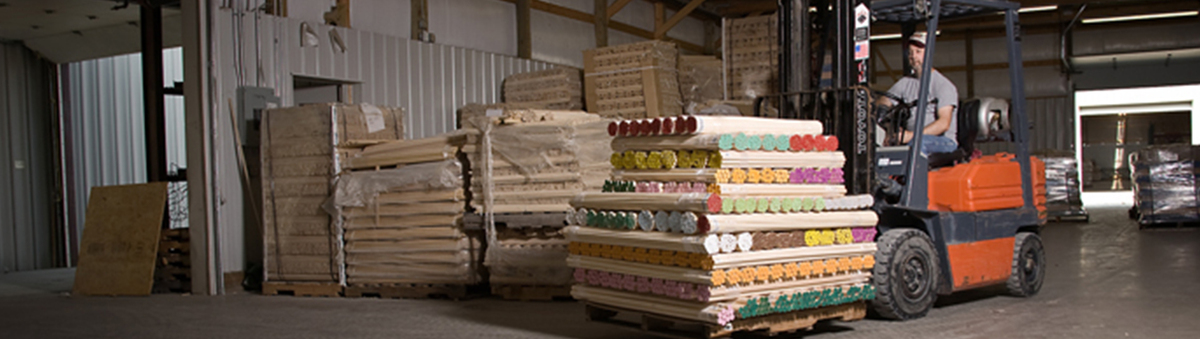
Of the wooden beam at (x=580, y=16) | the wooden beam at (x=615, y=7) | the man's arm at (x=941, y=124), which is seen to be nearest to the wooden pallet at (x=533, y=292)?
the man's arm at (x=941, y=124)

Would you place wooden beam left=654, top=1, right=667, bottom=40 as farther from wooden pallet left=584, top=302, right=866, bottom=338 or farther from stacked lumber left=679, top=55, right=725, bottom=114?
wooden pallet left=584, top=302, right=866, bottom=338

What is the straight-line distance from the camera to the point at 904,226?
680 cm

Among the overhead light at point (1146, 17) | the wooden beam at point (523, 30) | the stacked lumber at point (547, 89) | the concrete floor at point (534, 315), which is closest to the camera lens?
the concrete floor at point (534, 315)

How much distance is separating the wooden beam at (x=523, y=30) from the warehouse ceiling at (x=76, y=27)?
5.06m

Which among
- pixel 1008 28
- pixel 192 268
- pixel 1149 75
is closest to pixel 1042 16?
pixel 1149 75

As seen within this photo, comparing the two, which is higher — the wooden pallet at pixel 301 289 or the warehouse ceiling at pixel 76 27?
the warehouse ceiling at pixel 76 27

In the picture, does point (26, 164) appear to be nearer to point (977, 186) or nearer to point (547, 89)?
point (547, 89)

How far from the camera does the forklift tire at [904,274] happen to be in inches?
240

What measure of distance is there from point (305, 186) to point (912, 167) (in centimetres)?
609

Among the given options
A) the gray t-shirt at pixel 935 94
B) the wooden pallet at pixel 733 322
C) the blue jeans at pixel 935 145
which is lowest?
the wooden pallet at pixel 733 322

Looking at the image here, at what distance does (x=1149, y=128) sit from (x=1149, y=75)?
5415mm

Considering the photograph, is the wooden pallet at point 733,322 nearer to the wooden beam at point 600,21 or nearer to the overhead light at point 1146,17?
the wooden beam at point 600,21

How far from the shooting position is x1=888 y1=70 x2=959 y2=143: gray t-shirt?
6980 millimetres

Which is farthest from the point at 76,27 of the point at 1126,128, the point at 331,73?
the point at 1126,128
